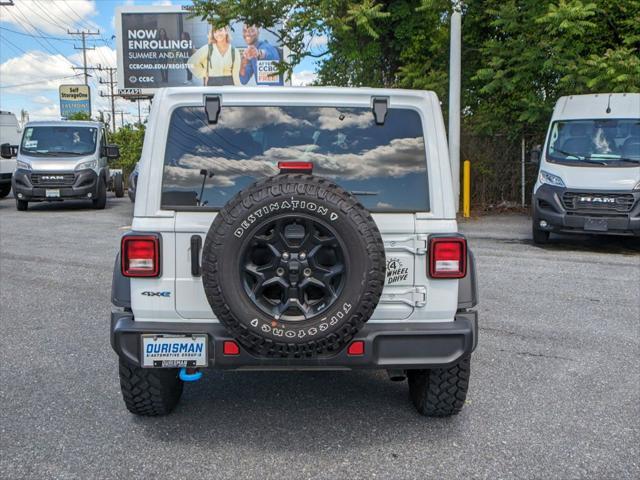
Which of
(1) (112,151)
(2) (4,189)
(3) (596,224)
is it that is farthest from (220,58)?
(3) (596,224)

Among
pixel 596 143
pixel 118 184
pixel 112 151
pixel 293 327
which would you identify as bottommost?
pixel 293 327

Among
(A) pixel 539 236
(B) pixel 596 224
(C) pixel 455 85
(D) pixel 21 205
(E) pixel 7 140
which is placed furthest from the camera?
(E) pixel 7 140

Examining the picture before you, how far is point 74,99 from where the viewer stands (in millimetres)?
63344

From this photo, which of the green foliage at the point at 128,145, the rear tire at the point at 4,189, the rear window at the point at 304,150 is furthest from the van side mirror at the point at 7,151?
the rear window at the point at 304,150

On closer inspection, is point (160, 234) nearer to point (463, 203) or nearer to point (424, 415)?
point (424, 415)

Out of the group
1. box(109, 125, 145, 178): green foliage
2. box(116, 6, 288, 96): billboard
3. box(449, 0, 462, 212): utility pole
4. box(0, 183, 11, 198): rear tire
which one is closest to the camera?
box(449, 0, 462, 212): utility pole

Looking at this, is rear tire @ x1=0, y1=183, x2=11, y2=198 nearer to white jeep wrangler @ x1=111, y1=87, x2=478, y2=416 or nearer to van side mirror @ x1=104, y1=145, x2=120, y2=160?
van side mirror @ x1=104, y1=145, x2=120, y2=160

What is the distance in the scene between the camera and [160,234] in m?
3.39

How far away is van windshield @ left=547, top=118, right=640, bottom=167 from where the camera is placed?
34.6 ft

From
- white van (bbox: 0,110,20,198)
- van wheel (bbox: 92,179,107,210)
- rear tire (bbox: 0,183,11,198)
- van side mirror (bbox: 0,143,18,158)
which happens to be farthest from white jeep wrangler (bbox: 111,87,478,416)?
rear tire (bbox: 0,183,11,198)

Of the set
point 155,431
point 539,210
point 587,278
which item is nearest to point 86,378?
point 155,431

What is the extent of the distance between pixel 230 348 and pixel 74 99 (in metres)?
65.2

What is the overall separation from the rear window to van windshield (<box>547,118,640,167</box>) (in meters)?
7.86

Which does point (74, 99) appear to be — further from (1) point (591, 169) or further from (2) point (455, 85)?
(1) point (591, 169)
